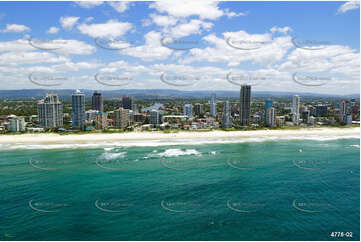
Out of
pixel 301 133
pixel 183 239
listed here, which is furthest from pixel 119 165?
pixel 301 133

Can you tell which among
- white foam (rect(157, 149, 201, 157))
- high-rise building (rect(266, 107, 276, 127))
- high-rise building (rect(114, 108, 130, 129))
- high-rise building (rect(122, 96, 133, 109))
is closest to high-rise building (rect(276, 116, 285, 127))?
high-rise building (rect(266, 107, 276, 127))

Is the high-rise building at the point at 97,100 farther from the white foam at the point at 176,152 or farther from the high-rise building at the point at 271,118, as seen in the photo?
the white foam at the point at 176,152

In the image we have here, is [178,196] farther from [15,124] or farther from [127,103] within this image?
[127,103]

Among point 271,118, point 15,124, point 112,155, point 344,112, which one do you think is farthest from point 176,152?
point 344,112

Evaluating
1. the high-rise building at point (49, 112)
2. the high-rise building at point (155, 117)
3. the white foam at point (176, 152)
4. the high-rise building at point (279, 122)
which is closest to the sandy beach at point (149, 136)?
the high-rise building at point (279, 122)

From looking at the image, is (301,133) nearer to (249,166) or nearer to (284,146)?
(284,146)

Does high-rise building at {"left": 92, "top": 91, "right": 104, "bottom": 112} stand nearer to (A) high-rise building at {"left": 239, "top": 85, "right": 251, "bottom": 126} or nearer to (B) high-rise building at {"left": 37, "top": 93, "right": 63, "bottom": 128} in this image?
(B) high-rise building at {"left": 37, "top": 93, "right": 63, "bottom": 128}

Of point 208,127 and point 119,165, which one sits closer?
point 119,165
